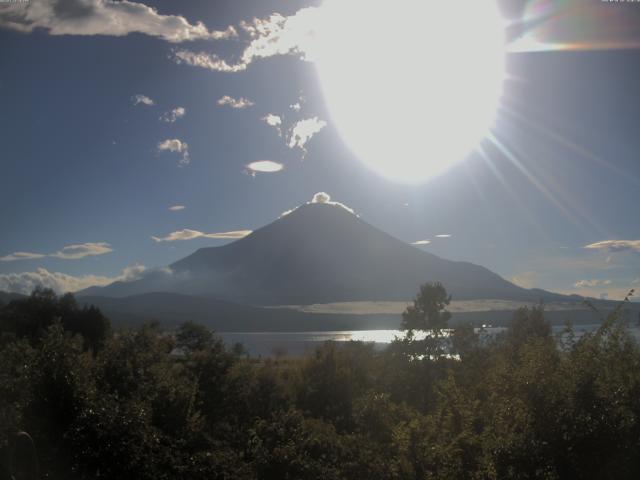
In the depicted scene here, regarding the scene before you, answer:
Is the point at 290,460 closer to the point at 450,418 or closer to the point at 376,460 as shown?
the point at 376,460

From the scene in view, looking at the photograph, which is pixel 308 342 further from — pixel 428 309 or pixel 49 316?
pixel 428 309

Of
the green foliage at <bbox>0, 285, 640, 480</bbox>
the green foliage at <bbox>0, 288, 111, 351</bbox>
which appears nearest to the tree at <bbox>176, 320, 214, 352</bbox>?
the green foliage at <bbox>0, 288, 111, 351</bbox>

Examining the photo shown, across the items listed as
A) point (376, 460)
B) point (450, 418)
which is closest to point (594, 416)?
point (450, 418)

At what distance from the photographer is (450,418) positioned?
954 cm

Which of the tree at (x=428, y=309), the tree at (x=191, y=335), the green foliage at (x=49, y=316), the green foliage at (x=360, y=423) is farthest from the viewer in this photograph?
the green foliage at (x=49, y=316)

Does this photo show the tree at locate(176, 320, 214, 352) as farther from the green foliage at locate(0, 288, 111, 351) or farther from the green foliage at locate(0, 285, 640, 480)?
the green foliage at locate(0, 285, 640, 480)


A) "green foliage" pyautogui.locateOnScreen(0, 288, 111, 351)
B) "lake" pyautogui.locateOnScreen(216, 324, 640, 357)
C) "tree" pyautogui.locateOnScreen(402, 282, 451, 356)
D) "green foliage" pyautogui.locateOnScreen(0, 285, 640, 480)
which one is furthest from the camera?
"green foliage" pyautogui.locateOnScreen(0, 288, 111, 351)

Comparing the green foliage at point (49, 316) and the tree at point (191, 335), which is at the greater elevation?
the green foliage at point (49, 316)

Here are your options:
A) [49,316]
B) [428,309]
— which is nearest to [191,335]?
[428,309]

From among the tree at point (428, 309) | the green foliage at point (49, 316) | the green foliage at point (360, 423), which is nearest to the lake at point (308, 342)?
the tree at point (428, 309)

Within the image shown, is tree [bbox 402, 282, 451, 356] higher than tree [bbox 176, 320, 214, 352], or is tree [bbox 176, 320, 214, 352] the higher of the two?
tree [bbox 402, 282, 451, 356]

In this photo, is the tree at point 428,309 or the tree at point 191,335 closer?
the tree at point 428,309

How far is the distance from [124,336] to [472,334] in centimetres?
1437

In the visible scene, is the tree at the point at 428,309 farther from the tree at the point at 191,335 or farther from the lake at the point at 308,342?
the tree at the point at 191,335
